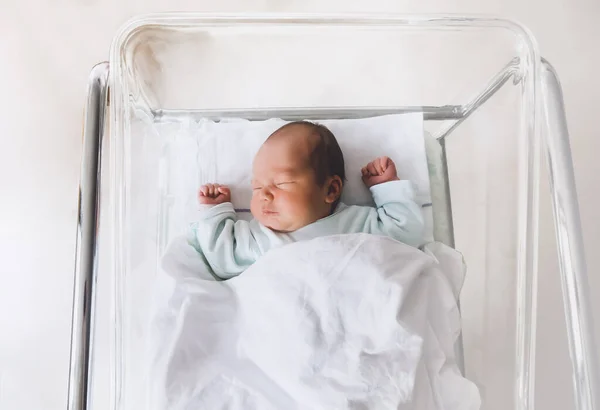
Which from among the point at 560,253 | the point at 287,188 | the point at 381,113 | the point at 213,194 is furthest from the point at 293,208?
the point at 560,253

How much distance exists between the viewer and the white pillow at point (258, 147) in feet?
3.16

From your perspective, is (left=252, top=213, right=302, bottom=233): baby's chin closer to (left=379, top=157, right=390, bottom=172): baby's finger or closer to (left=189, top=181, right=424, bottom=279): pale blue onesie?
(left=189, top=181, right=424, bottom=279): pale blue onesie

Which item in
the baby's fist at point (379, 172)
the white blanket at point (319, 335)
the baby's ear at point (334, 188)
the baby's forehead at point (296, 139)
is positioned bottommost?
the white blanket at point (319, 335)

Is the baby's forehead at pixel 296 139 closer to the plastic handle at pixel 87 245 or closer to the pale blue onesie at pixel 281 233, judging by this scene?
the pale blue onesie at pixel 281 233

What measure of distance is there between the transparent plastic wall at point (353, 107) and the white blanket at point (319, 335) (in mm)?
71

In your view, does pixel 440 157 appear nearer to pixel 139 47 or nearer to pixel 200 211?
pixel 200 211

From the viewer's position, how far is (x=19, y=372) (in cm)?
125

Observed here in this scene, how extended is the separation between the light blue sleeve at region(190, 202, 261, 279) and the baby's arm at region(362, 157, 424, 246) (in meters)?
0.19

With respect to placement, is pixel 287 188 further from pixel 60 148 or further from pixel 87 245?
pixel 60 148

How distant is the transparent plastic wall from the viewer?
80 centimetres

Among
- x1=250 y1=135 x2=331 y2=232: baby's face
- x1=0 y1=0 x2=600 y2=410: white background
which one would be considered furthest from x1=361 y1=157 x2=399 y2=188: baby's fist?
x1=0 y1=0 x2=600 y2=410: white background

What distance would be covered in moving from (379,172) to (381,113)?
0.39ft

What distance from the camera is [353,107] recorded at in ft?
3.30

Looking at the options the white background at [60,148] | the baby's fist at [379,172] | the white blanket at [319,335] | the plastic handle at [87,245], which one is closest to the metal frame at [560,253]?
the plastic handle at [87,245]
